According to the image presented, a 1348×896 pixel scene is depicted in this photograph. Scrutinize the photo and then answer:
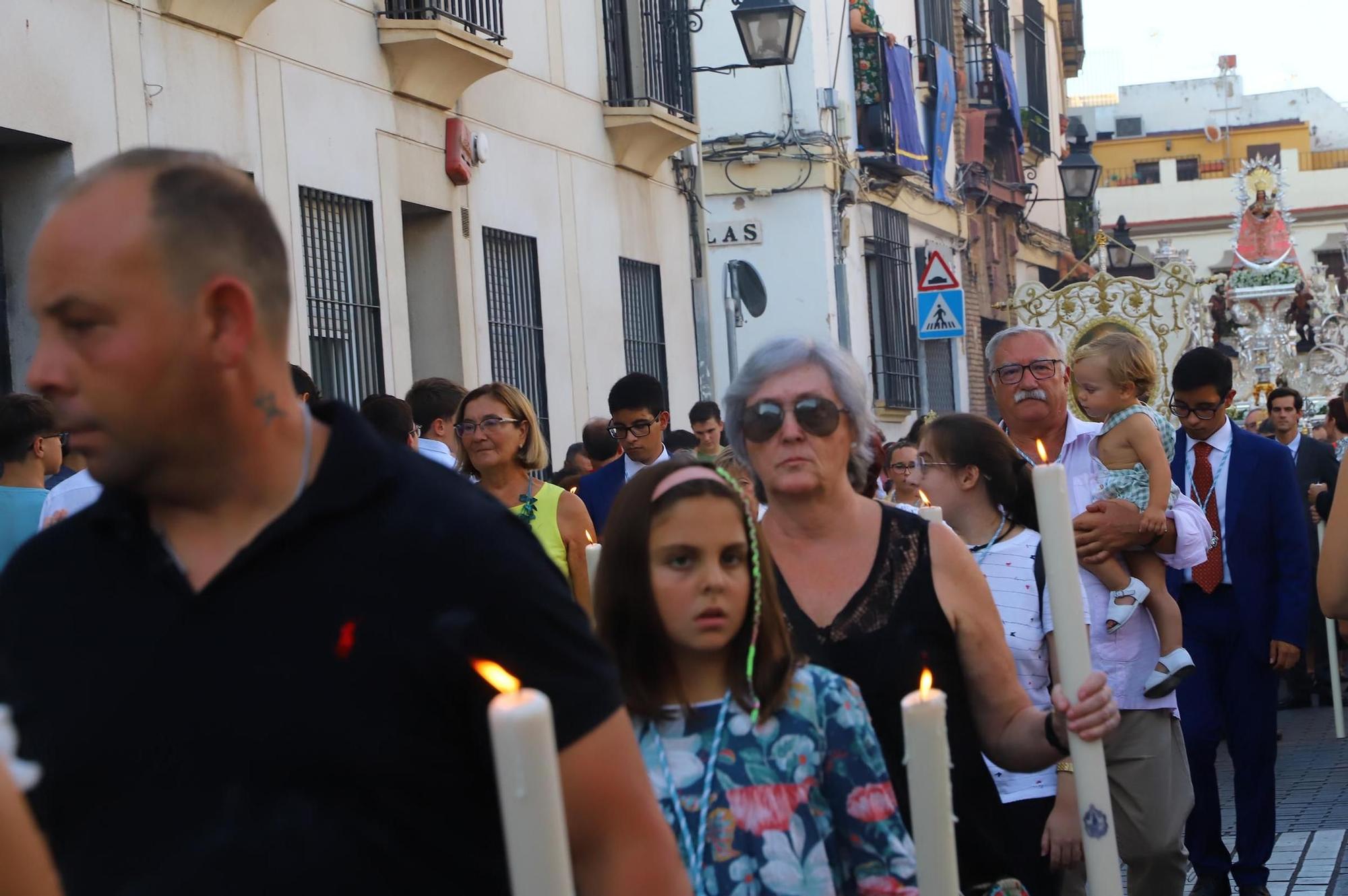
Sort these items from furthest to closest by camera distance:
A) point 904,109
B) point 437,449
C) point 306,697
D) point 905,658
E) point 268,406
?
1. point 904,109
2. point 437,449
3. point 905,658
4. point 268,406
5. point 306,697

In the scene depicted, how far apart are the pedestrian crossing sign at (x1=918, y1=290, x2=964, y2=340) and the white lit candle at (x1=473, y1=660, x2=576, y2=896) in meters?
17.0

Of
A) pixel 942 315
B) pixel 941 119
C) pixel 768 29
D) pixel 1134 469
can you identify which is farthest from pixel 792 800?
pixel 941 119

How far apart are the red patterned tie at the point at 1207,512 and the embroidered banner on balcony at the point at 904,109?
55.1ft

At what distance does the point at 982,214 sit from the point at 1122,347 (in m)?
24.6

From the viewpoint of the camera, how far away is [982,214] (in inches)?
1231

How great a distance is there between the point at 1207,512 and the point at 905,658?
15.7 ft

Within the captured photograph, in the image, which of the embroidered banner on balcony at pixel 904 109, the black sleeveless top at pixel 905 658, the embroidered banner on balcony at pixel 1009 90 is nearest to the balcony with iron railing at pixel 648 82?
the embroidered banner on balcony at pixel 904 109

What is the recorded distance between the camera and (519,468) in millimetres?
7863

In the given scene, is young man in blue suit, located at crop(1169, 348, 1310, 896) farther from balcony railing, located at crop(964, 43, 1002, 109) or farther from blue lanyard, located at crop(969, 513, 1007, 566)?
balcony railing, located at crop(964, 43, 1002, 109)

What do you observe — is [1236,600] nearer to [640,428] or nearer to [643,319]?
[640,428]

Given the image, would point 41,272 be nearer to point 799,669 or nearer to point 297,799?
point 297,799

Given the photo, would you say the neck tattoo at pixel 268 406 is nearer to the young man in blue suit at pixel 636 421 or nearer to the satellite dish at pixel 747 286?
the young man in blue suit at pixel 636 421

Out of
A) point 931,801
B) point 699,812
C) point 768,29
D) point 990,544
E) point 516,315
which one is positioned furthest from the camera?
point 768,29

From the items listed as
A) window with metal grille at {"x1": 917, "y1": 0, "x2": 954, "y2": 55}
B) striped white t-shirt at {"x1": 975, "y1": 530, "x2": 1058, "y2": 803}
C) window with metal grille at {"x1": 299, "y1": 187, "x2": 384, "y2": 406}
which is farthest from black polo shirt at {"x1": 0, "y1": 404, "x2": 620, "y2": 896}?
window with metal grille at {"x1": 917, "y1": 0, "x2": 954, "y2": 55}
